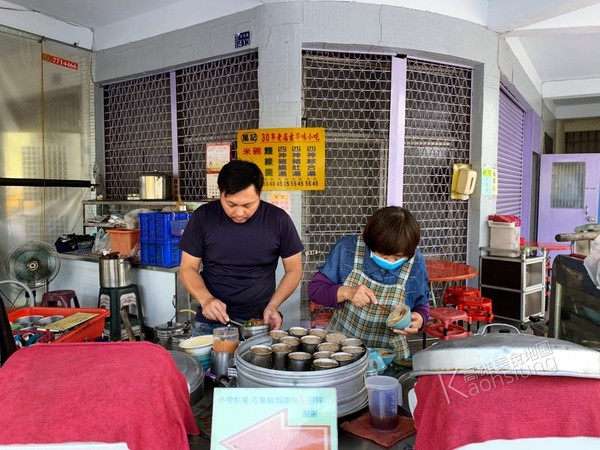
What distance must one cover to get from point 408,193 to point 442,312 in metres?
1.55

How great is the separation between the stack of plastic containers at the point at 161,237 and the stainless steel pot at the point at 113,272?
0.80 feet

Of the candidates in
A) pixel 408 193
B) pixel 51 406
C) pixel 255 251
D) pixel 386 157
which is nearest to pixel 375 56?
pixel 386 157

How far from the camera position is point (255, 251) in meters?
2.57

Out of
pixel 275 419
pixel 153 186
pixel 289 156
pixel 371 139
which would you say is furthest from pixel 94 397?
pixel 153 186

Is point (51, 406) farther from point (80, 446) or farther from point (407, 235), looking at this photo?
point (407, 235)

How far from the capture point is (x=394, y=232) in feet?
6.81

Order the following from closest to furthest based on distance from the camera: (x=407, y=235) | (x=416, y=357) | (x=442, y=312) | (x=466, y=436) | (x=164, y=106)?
(x=466, y=436)
(x=416, y=357)
(x=407, y=235)
(x=442, y=312)
(x=164, y=106)

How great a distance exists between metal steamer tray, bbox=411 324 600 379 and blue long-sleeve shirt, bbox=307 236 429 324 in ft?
3.82

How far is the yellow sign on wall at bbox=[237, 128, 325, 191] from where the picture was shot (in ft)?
14.4

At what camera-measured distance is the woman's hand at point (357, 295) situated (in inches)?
82.5

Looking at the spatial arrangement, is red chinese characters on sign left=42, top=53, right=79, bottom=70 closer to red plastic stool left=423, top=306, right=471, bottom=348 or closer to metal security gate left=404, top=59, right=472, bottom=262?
metal security gate left=404, top=59, right=472, bottom=262

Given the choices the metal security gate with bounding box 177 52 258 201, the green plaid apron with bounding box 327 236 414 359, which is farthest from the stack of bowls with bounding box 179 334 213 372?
the metal security gate with bounding box 177 52 258 201

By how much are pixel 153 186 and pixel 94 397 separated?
13.9 feet

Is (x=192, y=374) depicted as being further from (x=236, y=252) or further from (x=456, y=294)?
(x=456, y=294)
